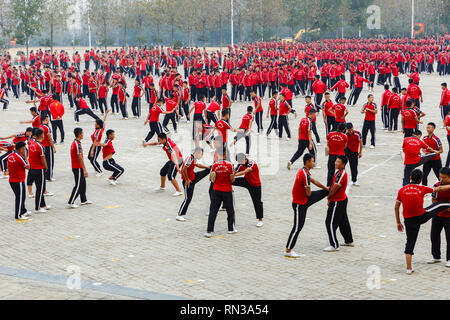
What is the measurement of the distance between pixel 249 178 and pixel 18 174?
4517mm

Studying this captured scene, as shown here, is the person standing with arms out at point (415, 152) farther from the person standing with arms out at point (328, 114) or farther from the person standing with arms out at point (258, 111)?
the person standing with arms out at point (258, 111)

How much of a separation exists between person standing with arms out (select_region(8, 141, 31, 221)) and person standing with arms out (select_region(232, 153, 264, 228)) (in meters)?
4.19

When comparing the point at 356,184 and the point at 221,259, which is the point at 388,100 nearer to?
the point at 356,184

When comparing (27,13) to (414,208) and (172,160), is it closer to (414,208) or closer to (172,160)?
(172,160)

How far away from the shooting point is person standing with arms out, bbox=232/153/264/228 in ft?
36.2

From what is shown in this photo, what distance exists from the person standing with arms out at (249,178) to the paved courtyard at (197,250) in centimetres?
36

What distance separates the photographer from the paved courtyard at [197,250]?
27.8 ft

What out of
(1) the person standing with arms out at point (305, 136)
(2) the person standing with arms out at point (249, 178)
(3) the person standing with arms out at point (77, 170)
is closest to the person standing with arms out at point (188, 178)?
(2) the person standing with arms out at point (249, 178)

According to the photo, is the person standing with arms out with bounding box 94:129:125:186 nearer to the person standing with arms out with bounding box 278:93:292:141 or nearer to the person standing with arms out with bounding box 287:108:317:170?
the person standing with arms out with bounding box 287:108:317:170

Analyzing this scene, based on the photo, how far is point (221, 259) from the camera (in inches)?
382

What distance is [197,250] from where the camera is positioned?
10164 mm

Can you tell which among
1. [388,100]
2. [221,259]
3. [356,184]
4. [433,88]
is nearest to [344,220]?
[221,259]

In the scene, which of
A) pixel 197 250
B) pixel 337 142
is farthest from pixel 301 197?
pixel 337 142

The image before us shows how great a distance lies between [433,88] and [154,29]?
2256 inches
